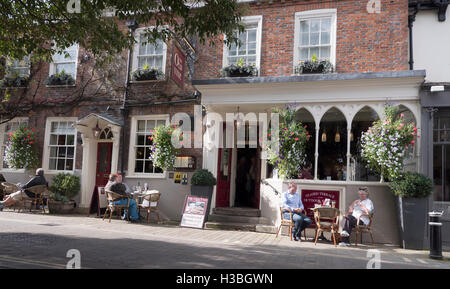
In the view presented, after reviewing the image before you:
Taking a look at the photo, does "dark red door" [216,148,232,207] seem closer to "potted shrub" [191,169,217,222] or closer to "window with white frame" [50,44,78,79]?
"potted shrub" [191,169,217,222]

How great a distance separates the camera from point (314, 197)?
938 cm

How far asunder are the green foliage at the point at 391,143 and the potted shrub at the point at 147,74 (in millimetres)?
7126

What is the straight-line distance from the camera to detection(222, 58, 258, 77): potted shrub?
1081 cm

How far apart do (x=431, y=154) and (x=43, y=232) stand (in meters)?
9.74

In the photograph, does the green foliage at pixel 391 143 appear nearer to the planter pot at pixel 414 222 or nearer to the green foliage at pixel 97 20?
the planter pot at pixel 414 222

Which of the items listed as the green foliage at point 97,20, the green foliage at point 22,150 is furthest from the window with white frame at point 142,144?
the green foliage at point 97,20

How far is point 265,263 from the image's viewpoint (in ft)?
19.0

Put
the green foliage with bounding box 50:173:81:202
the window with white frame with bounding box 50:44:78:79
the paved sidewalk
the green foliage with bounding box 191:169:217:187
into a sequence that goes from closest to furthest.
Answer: the paved sidewalk → the green foliage with bounding box 191:169:217:187 → the green foliage with bounding box 50:173:81:202 → the window with white frame with bounding box 50:44:78:79

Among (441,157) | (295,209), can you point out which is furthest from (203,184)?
(441,157)

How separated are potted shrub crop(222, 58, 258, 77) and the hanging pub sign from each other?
4.44 feet

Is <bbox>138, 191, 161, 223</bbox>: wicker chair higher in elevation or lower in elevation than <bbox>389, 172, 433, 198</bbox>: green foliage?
lower

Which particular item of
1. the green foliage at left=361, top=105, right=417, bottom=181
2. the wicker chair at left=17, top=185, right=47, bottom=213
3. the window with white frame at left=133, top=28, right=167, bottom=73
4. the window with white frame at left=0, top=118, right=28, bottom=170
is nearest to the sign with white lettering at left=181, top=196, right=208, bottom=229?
the green foliage at left=361, top=105, right=417, bottom=181
